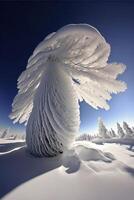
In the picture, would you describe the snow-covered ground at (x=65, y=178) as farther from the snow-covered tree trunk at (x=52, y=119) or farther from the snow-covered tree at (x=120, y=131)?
the snow-covered tree at (x=120, y=131)

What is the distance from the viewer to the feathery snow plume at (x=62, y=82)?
5684mm

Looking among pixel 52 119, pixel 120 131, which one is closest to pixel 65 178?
pixel 52 119

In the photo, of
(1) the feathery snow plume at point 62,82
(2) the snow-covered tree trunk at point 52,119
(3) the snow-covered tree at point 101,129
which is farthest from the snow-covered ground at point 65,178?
(3) the snow-covered tree at point 101,129

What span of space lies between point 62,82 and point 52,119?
126cm

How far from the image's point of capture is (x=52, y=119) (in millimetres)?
5668

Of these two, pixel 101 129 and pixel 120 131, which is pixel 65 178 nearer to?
pixel 101 129

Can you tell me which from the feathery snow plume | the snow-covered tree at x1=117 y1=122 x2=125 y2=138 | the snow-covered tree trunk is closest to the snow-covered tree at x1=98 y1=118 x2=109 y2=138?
the snow-covered tree at x1=117 y1=122 x2=125 y2=138

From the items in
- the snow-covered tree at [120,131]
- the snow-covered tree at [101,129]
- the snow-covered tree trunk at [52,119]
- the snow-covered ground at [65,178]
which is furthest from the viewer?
the snow-covered tree at [120,131]

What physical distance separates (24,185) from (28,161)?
60.4 inches

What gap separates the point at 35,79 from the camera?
22.2ft

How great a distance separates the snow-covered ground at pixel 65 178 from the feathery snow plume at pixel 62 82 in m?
0.69

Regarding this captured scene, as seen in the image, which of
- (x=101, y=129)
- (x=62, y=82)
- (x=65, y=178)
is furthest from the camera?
(x=101, y=129)

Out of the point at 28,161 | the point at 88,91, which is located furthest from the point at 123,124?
the point at 28,161

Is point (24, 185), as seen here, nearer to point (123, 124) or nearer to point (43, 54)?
point (43, 54)
